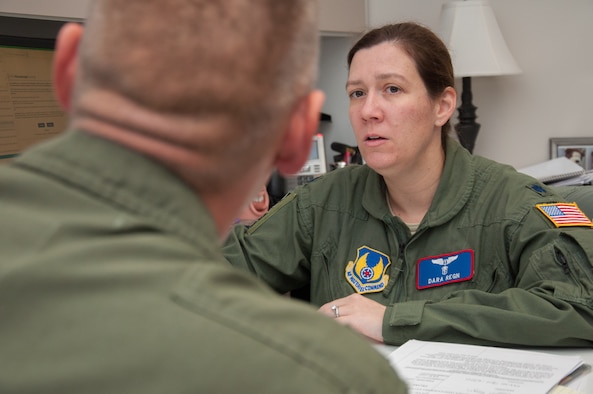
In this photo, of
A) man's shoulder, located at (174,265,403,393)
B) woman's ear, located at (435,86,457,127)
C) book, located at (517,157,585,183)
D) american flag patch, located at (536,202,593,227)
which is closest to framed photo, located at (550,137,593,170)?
book, located at (517,157,585,183)

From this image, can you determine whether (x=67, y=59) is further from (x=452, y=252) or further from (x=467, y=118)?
(x=467, y=118)

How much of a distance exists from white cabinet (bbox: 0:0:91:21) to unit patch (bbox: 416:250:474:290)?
111 centimetres

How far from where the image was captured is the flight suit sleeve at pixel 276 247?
1498 millimetres

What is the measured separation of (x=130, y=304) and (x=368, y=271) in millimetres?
1064

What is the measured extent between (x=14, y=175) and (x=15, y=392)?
14 centimetres

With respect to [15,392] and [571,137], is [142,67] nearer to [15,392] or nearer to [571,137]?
[15,392]

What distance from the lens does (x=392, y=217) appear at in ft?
4.72

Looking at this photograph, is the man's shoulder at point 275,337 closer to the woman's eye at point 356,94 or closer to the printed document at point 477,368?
the printed document at point 477,368

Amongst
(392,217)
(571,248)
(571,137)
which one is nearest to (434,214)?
(392,217)

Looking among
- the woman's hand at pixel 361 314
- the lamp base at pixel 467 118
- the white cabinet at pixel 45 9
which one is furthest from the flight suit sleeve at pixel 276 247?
the lamp base at pixel 467 118

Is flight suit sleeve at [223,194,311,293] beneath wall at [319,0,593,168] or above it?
beneath

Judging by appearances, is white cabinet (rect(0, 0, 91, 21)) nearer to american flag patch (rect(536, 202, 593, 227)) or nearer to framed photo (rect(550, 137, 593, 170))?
american flag patch (rect(536, 202, 593, 227))

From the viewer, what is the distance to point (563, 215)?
1308 millimetres

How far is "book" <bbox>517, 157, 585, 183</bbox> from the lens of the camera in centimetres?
215
